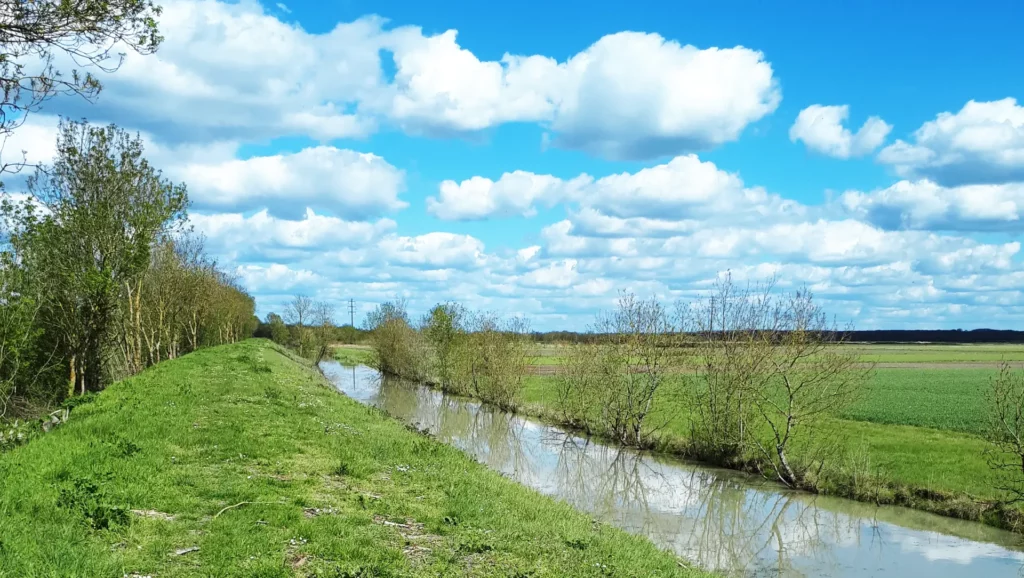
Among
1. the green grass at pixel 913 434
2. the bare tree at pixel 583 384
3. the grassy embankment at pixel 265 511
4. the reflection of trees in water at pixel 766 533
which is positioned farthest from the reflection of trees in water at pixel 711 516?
the bare tree at pixel 583 384

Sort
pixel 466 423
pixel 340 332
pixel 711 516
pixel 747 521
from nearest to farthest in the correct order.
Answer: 1. pixel 747 521
2. pixel 711 516
3. pixel 466 423
4. pixel 340 332

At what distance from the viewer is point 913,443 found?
87.8 feet

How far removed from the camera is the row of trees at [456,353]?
43438 mm

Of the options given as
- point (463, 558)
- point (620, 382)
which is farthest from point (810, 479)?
point (463, 558)

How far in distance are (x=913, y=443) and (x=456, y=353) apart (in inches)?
1282

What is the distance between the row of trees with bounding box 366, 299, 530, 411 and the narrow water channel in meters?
13.0

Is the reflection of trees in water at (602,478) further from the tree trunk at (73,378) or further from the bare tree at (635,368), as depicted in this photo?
the tree trunk at (73,378)

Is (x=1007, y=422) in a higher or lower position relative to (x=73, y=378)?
lower

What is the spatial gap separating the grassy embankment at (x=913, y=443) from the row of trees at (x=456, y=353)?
171cm

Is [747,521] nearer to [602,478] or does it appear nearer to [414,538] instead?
[602,478]

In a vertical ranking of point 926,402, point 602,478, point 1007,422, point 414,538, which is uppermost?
point 1007,422

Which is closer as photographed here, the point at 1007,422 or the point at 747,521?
the point at 1007,422

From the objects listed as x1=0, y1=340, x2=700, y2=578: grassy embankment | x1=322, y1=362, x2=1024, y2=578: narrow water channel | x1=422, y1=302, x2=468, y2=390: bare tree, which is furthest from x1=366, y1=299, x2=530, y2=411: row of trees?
x1=0, y1=340, x2=700, y2=578: grassy embankment

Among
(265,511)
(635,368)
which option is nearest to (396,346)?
(635,368)
